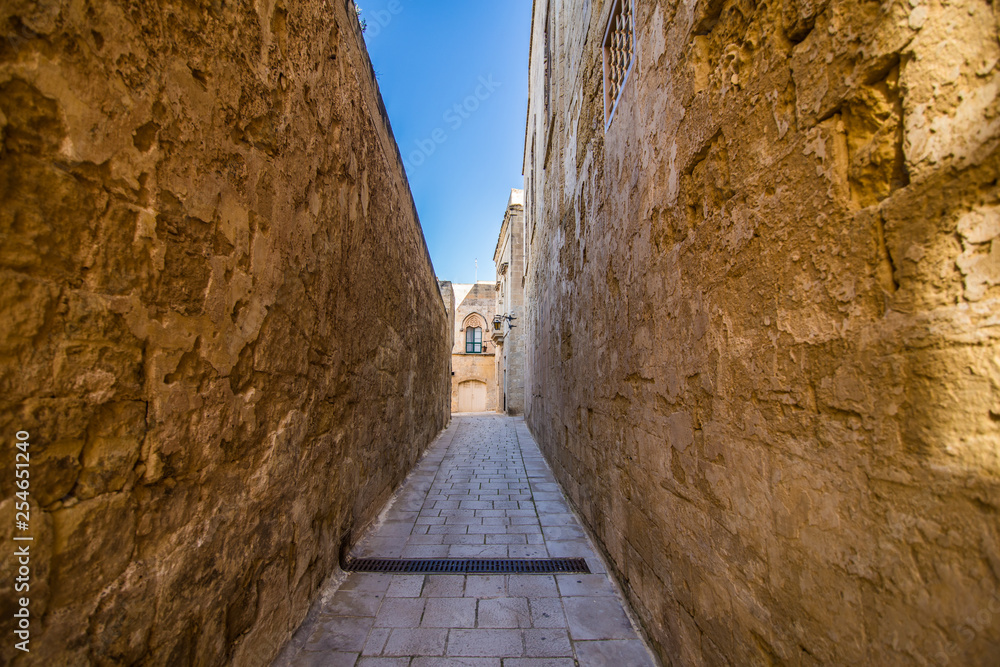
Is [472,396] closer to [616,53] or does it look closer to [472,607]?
[472,607]

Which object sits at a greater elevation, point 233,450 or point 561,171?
point 561,171

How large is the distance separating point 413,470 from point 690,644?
4.27 meters

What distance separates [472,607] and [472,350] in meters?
26.8

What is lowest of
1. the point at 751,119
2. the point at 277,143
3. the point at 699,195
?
the point at 699,195

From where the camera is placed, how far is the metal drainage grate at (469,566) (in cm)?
276

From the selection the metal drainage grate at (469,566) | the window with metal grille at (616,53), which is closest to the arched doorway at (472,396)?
the metal drainage grate at (469,566)

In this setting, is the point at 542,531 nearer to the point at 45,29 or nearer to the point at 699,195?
the point at 699,195

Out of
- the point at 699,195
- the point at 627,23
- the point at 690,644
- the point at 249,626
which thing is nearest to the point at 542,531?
the point at 690,644

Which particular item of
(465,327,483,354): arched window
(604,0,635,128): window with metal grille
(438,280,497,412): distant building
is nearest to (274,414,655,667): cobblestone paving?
(604,0,635,128): window with metal grille

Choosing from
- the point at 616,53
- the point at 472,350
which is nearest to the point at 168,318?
the point at 616,53

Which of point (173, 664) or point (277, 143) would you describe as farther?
point (277, 143)

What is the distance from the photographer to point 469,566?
2830 mm

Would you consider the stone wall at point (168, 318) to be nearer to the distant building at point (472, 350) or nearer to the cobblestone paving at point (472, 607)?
the cobblestone paving at point (472, 607)

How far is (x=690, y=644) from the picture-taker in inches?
64.4
